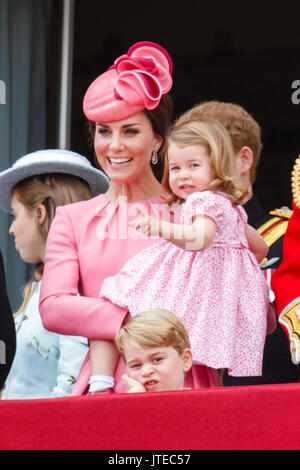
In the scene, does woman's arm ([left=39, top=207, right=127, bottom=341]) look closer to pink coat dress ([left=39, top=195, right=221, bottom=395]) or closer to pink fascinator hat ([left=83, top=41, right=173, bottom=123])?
pink coat dress ([left=39, top=195, right=221, bottom=395])

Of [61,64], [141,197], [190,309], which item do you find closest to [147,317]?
[190,309]

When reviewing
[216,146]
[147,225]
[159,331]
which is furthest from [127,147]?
[159,331]

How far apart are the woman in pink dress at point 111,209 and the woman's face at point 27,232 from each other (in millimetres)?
337

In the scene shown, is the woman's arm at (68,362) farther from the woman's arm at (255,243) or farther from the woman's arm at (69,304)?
the woman's arm at (255,243)

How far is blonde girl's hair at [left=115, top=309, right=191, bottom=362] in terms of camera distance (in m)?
2.69

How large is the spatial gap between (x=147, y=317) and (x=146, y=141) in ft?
1.90

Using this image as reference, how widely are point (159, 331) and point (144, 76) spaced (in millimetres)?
775

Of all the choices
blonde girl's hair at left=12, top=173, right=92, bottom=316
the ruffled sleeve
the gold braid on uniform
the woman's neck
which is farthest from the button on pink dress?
blonde girl's hair at left=12, top=173, right=92, bottom=316

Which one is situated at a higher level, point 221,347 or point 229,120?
point 229,120

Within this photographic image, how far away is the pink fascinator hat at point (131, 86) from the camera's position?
3.03 metres

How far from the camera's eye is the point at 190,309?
2.79m

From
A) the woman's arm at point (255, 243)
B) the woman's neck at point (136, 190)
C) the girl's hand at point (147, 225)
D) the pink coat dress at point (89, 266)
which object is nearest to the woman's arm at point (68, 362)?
the pink coat dress at point (89, 266)

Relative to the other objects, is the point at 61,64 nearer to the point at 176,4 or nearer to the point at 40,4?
the point at 40,4

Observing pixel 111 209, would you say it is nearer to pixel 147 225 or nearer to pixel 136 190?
pixel 136 190
